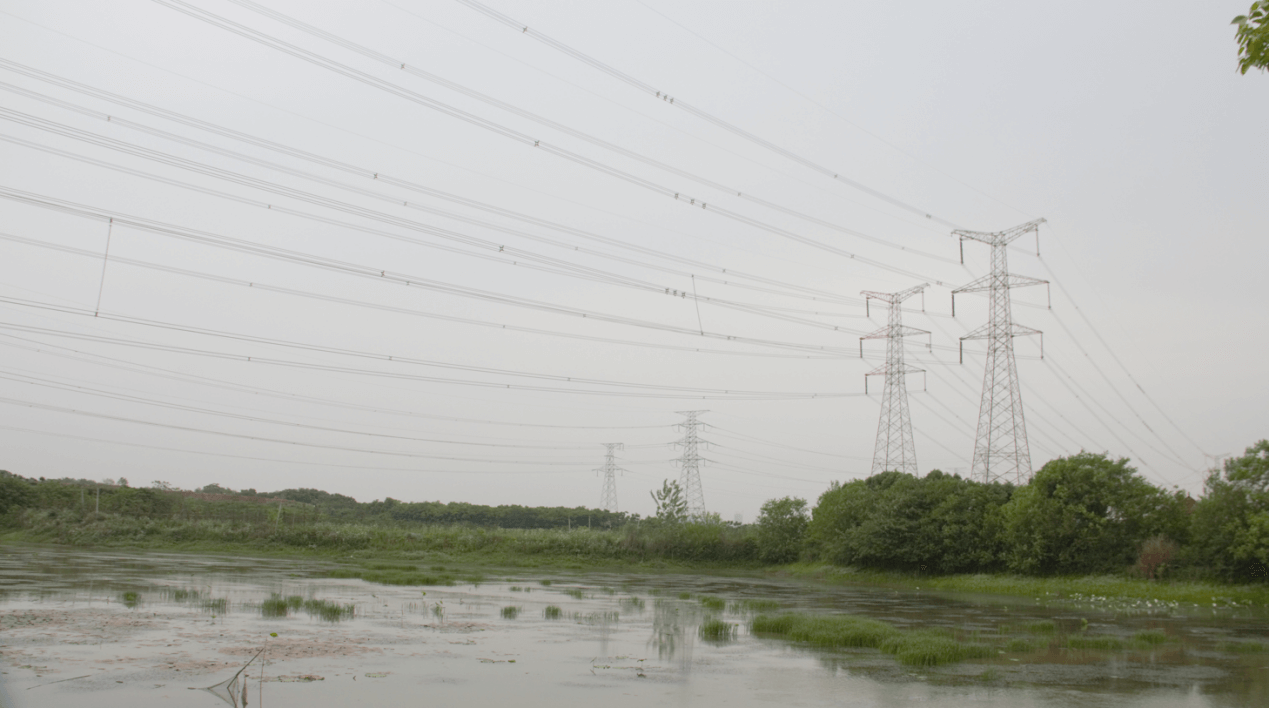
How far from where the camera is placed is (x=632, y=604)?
2747 centimetres

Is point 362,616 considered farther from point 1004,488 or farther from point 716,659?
point 1004,488

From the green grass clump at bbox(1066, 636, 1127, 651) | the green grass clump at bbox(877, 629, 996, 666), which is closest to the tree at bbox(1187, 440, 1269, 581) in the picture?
the green grass clump at bbox(1066, 636, 1127, 651)

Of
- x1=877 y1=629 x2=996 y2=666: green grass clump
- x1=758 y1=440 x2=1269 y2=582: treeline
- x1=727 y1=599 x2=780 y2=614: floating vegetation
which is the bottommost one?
x1=727 y1=599 x2=780 y2=614: floating vegetation

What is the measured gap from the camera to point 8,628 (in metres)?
14.2

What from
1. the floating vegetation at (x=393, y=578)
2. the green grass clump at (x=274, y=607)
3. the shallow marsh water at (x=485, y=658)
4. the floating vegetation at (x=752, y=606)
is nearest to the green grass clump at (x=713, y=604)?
the floating vegetation at (x=752, y=606)

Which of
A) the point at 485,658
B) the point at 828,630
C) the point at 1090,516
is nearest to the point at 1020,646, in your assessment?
the point at 828,630

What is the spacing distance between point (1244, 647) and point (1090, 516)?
26.0 m

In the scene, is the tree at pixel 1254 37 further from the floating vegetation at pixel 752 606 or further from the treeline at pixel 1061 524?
the treeline at pixel 1061 524

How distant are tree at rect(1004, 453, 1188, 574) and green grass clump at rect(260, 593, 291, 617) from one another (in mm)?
41175

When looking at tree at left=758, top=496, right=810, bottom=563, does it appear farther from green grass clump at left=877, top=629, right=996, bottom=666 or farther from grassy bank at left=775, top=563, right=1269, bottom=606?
green grass clump at left=877, top=629, right=996, bottom=666

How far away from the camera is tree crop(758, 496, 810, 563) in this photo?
70188 millimetres

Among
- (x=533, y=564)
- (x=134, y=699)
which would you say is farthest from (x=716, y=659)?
(x=533, y=564)

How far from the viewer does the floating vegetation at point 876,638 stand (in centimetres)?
1617

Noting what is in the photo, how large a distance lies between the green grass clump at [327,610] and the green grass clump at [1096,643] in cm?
1798
